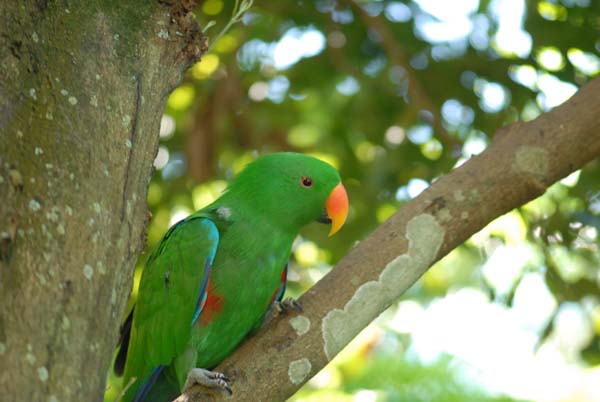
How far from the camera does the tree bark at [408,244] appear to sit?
8.21 ft

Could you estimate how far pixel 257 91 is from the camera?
5.60 metres

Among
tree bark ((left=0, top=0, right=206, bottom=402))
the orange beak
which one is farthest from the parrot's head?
tree bark ((left=0, top=0, right=206, bottom=402))

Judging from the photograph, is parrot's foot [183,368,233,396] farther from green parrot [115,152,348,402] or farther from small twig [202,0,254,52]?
small twig [202,0,254,52]

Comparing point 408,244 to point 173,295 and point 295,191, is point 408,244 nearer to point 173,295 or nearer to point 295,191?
point 295,191

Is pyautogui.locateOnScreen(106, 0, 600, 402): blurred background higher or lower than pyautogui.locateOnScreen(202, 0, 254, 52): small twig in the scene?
lower

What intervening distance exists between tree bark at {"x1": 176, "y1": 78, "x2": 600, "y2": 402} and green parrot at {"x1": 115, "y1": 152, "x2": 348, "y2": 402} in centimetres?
47

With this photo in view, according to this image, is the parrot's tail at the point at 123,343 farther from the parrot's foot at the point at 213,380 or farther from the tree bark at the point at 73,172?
the tree bark at the point at 73,172

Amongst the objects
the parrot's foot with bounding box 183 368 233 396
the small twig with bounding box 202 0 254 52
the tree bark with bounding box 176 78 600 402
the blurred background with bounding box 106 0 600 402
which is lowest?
the blurred background with bounding box 106 0 600 402

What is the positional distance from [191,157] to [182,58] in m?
3.02

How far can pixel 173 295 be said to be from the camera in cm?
312

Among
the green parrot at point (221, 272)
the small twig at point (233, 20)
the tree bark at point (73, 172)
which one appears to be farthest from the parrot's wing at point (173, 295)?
the tree bark at point (73, 172)

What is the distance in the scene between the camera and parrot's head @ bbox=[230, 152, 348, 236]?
11.1 feet

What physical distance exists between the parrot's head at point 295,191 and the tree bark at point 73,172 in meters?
1.15

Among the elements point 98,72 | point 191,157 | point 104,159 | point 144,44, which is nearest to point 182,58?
point 144,44
